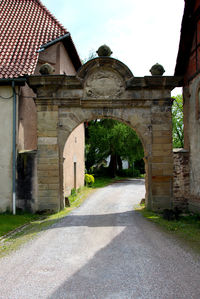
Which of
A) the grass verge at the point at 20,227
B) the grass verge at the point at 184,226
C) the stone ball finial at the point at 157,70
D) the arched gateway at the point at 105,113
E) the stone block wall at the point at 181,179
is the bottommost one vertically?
the grass verge at the point at 184,226

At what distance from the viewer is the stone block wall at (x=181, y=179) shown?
10.9 metres

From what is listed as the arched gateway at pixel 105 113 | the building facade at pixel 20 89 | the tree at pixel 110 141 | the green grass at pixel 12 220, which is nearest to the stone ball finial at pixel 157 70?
the arched gateway at pixel 105 113

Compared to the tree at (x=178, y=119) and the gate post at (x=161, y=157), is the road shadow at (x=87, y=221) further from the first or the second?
the tree at (x=178, y=119)

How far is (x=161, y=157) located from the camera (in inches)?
425

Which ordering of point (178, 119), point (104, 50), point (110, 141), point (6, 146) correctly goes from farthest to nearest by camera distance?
point (178, 119)
point (110, 141)
point (104, 50)
point (6, 146)

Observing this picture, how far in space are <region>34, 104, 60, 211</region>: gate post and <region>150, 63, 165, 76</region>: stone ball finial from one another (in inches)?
157

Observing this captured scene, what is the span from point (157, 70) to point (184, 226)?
19.1 feet

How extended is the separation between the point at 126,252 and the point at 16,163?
20.8 feet

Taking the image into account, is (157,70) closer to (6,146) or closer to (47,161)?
(47,161)

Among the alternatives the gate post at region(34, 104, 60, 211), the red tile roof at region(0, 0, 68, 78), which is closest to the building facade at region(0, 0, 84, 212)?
the red tile roof at region(0, 0, 68, 78)

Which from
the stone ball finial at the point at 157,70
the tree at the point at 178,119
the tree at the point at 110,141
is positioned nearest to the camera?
the stone ball finial at the point at 157,70

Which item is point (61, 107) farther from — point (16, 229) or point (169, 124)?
point (16, 229)

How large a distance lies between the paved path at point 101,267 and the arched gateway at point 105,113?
10.1 ft

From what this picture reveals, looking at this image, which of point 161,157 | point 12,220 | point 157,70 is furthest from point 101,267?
point 157,70
